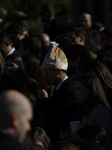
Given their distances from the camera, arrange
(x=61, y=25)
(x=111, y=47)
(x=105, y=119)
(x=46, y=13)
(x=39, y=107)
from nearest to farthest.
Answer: (x=105, y=119), (x=39, y=107), (x=111, y=47), (x=61, y=25), (x=46, y=13)

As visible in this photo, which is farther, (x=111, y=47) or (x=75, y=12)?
(x=75, y=12)

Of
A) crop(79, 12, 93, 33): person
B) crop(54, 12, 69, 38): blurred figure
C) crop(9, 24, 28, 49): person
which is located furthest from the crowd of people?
crop(79, 12, 93, 33): person

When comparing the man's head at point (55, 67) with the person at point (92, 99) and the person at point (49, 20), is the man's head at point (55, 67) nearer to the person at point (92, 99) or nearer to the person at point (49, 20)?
the person at point (92, 99)

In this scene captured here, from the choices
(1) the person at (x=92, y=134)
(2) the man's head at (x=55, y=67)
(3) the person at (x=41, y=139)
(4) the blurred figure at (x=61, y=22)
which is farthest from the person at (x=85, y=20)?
(3) the person at (x=41, y=139)

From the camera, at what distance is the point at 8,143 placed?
6.41ft

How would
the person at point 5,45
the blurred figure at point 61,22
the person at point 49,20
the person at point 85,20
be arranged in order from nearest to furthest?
1. the person at point 5,45
2. the blurred figure at point 61,22
3. the person at point 85,20
4. the person at point 49,20

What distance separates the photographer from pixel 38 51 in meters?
6.66

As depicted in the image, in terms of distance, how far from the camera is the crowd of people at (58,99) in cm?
205

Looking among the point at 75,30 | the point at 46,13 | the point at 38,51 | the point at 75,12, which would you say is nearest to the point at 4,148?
the point at 38,51

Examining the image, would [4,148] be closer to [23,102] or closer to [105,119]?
[23,102]

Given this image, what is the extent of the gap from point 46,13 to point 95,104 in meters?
5.72

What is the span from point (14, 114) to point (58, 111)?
2.24 m

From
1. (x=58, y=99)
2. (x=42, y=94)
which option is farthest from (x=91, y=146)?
(x=42, y=94)

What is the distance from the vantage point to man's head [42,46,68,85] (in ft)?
14.8
